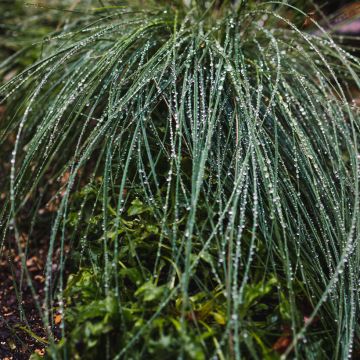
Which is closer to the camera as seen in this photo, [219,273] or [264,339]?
[264,339]

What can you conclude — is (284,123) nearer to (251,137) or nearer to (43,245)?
(251,137)

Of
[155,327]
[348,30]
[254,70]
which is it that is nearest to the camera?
[155,327]

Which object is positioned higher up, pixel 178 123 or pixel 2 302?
pixel 178 123

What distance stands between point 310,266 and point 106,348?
22.9 inches

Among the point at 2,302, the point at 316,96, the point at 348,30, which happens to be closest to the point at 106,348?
the point at 2,302

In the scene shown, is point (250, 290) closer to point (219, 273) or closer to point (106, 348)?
point (219, 273)

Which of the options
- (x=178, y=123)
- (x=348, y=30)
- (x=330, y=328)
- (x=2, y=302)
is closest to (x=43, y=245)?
(x=2, y=302)

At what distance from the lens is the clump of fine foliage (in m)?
1.14

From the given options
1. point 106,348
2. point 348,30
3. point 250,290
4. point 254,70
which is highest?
point 348,30

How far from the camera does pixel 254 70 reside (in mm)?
1780

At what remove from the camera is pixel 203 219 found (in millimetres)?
1383

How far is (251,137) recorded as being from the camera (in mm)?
1337

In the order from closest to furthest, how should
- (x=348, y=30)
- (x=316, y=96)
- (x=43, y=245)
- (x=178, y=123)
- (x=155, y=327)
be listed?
(x=155, y=327) < (x=178, y=123) < (x=316, y=96) < (x=43, y=245) < (x=348, y=30)

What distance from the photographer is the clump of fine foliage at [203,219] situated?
1.14 metres
